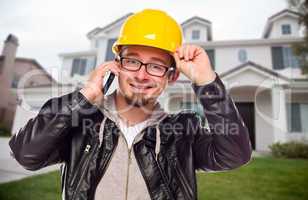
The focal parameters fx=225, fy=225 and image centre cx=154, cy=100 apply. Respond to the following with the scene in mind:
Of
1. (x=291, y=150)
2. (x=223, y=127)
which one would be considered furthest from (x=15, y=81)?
(x=223, y=127)

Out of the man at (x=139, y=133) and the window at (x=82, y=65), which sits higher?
the window at (x=82, y=65)

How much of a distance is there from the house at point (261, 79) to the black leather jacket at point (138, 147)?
8589 mm

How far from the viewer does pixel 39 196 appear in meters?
3.66

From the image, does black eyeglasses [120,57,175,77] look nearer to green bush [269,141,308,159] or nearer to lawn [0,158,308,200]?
lawn [0,158,308,200]

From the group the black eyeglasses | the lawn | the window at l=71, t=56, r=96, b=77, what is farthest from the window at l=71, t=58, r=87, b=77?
the black eyeglasses

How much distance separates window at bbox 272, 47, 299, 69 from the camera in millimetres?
13062

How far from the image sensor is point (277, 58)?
13.4 meters

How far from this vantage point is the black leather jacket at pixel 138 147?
1061 millimetres

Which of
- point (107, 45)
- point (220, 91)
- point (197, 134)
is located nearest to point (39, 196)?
point (197, 134)

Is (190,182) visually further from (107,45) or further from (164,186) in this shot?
(107,45)

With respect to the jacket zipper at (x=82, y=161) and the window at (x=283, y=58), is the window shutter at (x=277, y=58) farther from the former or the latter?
the jacket zipper at (x=82, y=161)

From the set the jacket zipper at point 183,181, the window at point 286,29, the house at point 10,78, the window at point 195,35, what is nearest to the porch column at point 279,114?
the window at point 286,29

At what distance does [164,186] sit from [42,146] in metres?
0.61

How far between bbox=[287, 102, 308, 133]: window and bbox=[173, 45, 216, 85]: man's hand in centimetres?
1261
